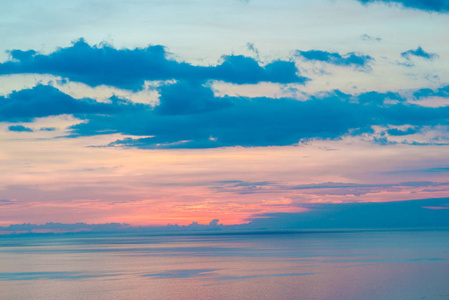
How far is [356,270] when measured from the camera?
2987 inches

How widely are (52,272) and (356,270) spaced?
41.1 meters

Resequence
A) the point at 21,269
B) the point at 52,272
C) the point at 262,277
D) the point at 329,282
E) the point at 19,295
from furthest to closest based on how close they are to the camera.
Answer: the point at 21,269 → the point at 52,272 → the point at 262,277 → the point at 329,282 → the point at 19,295

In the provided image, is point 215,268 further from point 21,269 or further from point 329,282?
point 21,269

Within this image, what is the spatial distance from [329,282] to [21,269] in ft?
156

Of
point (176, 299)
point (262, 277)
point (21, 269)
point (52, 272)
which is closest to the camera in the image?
point (176, 299)

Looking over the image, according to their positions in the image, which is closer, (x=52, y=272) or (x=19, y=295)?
(x=19, y=295)

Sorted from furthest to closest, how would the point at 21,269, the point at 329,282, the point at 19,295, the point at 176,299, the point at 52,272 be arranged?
1. the point at 21,269
2. the point at 52,272
3. the point at 329,282
4. the point at 19,295
5. the point at 176,299

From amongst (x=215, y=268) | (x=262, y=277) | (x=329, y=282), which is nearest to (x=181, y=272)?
(x=215, y=268)

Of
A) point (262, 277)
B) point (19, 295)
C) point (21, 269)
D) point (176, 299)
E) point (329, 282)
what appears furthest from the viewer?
point (21, 269)

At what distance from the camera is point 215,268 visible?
82.6 meters

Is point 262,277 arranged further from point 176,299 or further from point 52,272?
point 52,272

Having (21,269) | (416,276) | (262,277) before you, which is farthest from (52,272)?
(416,276)

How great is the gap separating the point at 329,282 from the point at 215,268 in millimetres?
23328

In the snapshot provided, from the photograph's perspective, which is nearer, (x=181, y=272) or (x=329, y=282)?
(x=329, y=282)
